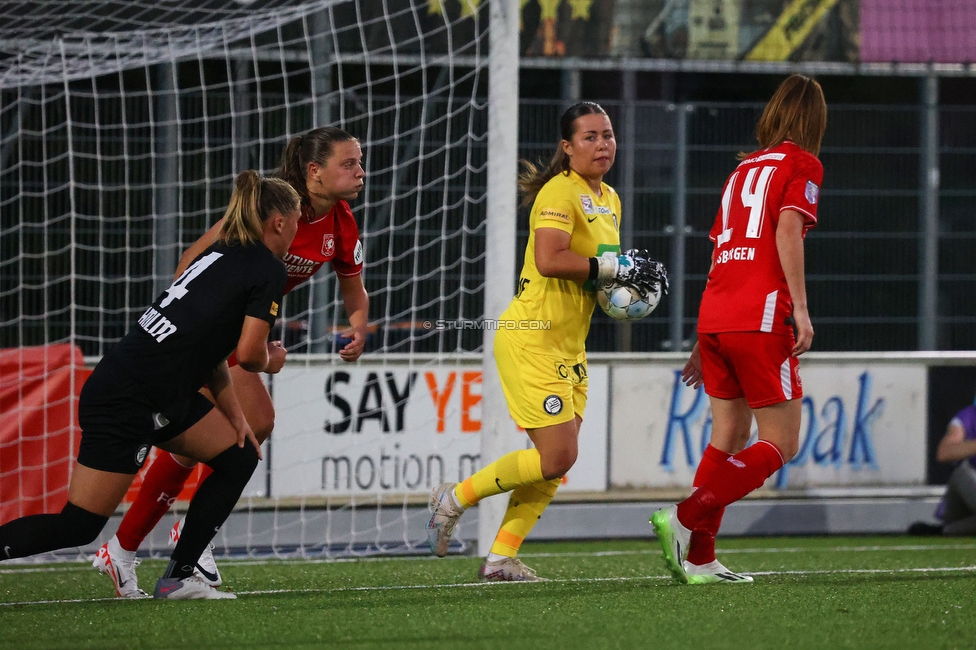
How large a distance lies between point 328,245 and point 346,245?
0.37 ft

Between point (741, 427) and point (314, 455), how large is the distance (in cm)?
330

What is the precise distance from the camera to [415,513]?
Answer: 289 inches

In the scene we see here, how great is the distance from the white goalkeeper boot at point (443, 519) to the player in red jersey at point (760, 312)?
848mm

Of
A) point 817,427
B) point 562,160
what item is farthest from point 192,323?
point 817,427

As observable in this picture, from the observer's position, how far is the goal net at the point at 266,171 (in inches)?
283

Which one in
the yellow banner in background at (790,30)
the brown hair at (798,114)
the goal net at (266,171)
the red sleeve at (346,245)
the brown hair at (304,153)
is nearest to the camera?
the brown hair at (798,114)

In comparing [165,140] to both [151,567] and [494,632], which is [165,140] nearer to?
[151,567]

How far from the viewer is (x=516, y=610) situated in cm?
399

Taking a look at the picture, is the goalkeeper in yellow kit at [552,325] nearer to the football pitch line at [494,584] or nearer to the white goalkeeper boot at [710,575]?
the football pitch line at [494,584]

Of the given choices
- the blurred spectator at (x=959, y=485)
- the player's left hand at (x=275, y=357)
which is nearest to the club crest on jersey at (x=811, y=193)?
the player's left hand at (x=275, y=357)

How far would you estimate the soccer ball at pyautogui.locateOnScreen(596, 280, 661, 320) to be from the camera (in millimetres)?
4691

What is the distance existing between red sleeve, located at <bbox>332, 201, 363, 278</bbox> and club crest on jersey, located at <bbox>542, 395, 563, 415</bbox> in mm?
1040

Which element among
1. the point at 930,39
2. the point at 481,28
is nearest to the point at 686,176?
the point at 481,28

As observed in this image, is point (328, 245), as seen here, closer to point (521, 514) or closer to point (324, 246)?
point (324, 246)
